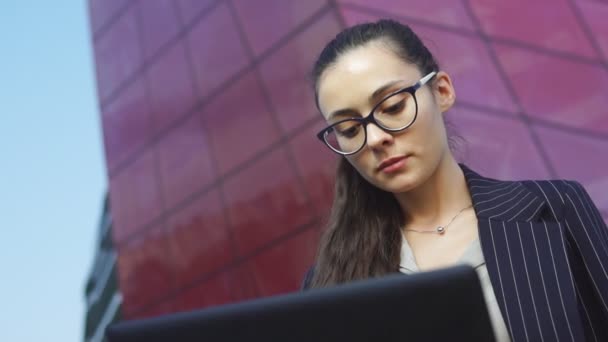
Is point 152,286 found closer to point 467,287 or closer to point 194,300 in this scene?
point 194,300

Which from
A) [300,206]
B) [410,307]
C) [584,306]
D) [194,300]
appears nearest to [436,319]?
[410,307]

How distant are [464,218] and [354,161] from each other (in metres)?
0.38

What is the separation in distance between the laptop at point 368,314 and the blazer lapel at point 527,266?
0.66m

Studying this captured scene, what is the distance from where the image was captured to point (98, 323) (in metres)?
24.7

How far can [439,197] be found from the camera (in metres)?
1.86

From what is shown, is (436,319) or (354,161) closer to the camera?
(436,319)

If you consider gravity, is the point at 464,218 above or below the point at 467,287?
above

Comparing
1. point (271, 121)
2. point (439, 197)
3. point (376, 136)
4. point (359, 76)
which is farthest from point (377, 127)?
point (271, 121)

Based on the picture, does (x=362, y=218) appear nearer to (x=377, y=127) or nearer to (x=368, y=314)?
(x=377, y=127)

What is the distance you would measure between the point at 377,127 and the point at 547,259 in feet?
1.71

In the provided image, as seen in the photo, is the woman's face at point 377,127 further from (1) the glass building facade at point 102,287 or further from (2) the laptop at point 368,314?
(1) the glass building facade at point 102,287

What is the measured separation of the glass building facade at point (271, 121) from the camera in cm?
627

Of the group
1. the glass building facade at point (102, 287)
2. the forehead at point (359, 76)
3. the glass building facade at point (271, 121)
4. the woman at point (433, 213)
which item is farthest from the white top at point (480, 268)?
the glass building facade at point (102, 287)

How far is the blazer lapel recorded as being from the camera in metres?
1.45
